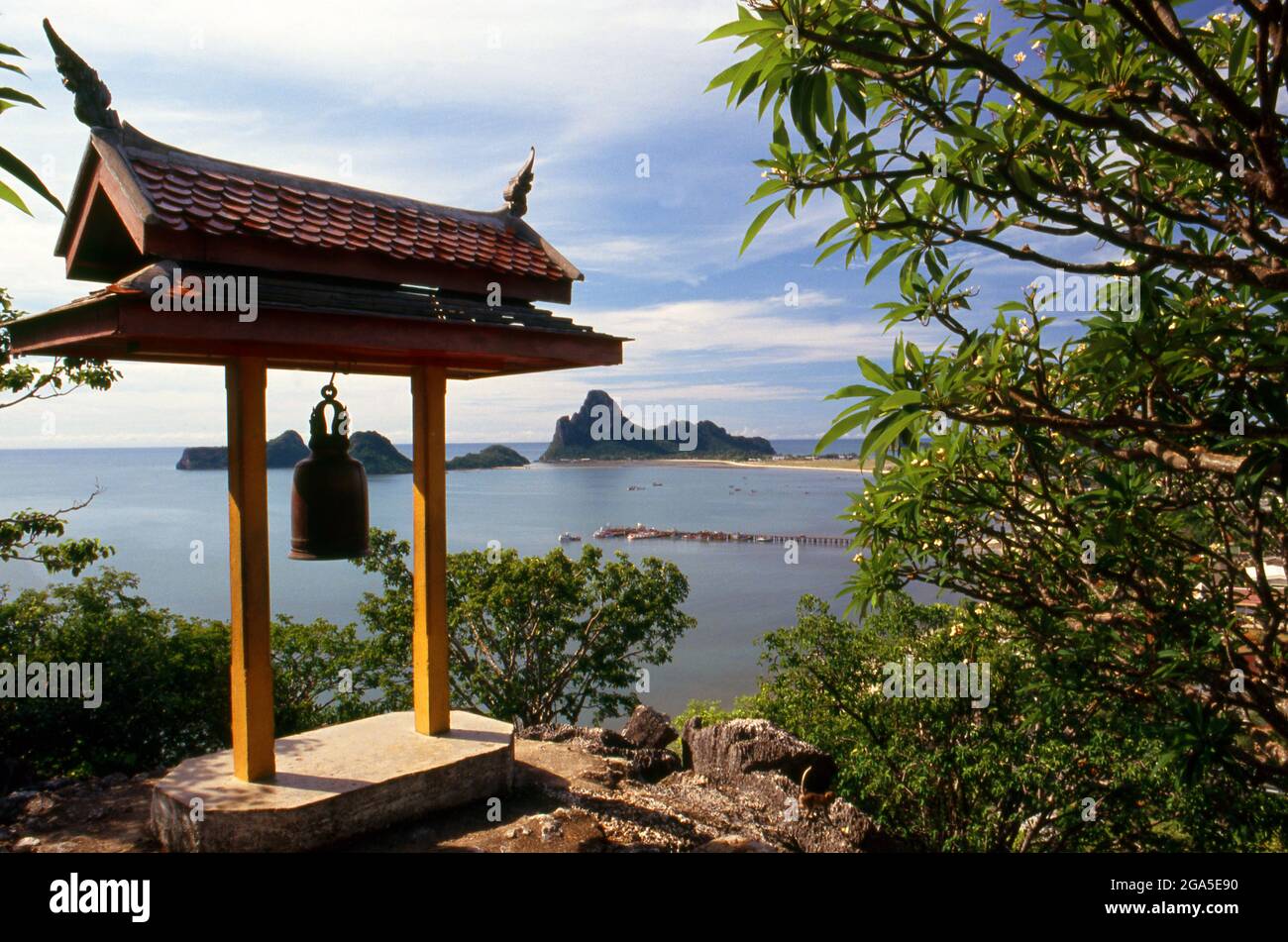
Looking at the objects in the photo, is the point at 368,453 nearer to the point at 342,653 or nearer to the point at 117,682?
the point at 342,653

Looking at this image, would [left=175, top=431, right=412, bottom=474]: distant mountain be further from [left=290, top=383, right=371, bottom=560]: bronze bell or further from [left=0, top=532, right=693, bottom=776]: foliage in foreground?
[left=290, top=383, right=371, bottom=560]: bronze bell

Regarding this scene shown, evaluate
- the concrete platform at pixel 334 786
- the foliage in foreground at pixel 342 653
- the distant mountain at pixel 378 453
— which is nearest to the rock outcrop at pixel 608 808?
the concrete platform at pixel 334 786

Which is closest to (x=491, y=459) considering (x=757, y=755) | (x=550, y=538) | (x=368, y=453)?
(x=550, y=538)

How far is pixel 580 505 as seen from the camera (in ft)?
160

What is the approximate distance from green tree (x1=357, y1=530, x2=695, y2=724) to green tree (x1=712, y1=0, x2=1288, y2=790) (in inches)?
318

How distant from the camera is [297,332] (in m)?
3.45

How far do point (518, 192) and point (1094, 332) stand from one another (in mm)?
3754

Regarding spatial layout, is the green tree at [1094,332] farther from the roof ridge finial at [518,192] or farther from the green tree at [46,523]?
the green tree at [46,523]

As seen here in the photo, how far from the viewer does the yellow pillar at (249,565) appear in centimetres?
414

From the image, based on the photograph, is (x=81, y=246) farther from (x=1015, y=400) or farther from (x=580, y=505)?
(x=580, y=505)

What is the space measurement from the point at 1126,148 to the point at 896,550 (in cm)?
180

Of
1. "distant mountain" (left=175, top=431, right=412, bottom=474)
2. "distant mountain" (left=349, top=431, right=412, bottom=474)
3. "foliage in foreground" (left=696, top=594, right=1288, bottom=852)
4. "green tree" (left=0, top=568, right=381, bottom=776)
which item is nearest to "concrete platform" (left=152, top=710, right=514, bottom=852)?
"foliage in foreground" (left=696, top=594, right=1288, bottom=852)

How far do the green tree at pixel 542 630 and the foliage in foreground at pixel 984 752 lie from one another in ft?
13.2

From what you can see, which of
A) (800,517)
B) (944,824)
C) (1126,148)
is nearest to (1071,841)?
(944,824)
